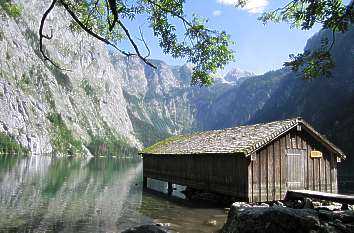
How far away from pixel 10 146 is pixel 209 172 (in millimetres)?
161182

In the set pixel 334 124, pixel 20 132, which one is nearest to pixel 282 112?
pixel 334 124

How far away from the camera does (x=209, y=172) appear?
30812 mm

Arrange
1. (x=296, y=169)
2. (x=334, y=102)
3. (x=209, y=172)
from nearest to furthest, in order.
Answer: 1. (x=296, y=169)
2. (x=209, y=172)
3. (x=334, y=102)

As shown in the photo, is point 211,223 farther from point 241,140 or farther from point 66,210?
point 66,210

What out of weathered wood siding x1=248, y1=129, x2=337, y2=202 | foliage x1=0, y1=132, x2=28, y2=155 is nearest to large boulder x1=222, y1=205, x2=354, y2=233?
weathered wood siding x1=248, y1=129, x2=337, y2=202

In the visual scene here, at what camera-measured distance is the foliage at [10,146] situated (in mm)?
168875

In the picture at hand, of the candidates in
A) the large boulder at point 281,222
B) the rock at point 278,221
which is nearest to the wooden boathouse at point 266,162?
the large boulder at point 281,222

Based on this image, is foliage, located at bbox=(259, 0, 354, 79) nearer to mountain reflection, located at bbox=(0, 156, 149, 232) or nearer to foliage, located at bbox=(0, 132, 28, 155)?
mountain reflection, located at bbox=(0, 156, 149, 232)

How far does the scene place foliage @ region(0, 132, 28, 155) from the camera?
554ft

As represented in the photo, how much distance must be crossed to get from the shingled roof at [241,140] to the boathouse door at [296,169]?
190cm

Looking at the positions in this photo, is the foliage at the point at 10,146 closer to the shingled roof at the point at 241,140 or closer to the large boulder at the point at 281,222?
the shingled roof at the point at 241,140

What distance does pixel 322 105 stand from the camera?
154 m

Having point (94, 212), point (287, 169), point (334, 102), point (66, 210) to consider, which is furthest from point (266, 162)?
point (334, 102)

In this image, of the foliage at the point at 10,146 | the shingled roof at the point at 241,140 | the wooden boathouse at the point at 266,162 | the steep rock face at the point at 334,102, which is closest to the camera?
the wooden boathouse at the point at 266,162
